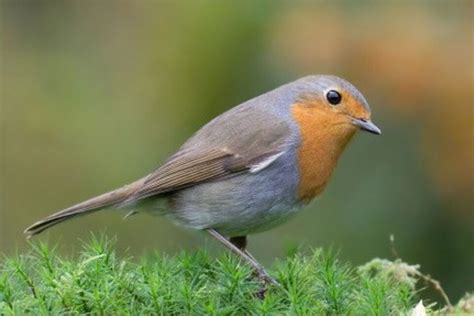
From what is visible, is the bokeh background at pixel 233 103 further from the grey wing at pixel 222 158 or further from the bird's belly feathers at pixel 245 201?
the grey wing at pixel 222 158

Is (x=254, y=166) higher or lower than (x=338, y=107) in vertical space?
lower

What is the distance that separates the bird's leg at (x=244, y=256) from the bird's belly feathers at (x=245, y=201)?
2.4 inches

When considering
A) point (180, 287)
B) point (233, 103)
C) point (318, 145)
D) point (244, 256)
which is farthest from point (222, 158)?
point (233, 103)

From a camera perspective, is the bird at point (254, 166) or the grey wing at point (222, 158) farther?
the grey wing at point (222, 158)

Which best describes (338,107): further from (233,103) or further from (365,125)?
(233,103)

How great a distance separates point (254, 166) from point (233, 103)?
11.5 feet

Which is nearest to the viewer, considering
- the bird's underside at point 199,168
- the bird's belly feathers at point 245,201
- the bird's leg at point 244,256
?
the bird's leg at point 244,256

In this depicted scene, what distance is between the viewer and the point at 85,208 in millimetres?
6633

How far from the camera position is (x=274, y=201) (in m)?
6.32

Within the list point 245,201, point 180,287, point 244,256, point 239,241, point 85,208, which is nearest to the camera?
point 180,287

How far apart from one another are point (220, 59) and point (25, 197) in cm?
237

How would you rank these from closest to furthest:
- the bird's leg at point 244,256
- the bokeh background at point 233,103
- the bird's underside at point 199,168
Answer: the bird's leg at point 244,256
the bird's underside at point 199,168
the bokeh background at point 233,103

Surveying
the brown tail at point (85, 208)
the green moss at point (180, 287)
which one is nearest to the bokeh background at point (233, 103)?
the brown tail at point (85, 208)

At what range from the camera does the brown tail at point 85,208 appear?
21.7 feet
